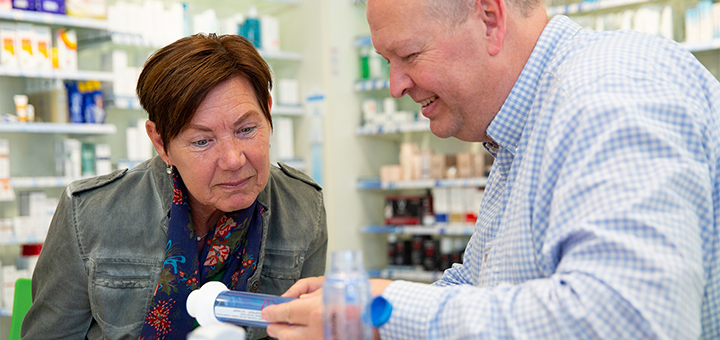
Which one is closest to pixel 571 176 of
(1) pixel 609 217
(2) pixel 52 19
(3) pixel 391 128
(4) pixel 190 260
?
(1) pixel 609 217

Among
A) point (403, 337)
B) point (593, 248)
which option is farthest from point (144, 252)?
point (593, 248)

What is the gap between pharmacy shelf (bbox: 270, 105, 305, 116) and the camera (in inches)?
194

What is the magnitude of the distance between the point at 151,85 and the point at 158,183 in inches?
12.3

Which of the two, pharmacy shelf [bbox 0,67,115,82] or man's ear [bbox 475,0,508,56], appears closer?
man's ear [bbox 475,0,508,56]

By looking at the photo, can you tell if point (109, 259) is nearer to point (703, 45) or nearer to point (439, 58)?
point (439, 58)

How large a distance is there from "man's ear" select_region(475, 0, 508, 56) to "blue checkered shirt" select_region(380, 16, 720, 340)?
5.1 inches

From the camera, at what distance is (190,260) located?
5.30 feet

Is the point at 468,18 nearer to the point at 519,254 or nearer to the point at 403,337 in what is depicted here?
the point at 519,254

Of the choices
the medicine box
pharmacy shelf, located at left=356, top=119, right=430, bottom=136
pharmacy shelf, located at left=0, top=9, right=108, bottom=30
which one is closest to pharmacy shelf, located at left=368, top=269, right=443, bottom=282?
pharmacy shelf, located at left=356, top=119, right=430, bottom=136

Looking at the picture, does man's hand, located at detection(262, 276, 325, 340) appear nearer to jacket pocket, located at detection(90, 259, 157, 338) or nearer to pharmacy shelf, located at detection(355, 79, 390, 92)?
jacket pocket, located at detection(90, 259, 157, 338)

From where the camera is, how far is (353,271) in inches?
31.0

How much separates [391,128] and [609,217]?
4.13 metres

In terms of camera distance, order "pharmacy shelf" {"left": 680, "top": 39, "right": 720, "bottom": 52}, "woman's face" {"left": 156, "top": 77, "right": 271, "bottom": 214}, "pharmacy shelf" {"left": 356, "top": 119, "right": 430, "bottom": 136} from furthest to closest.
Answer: "pharmacy shelf" {"left": 356, "top": 119, "right": 430, "bottom": 136} < "pharmacy shelf" {"left": 680, "top": 39, "right": 720, "bottom": 52} < "woman's face" {"left": 156, "top": 77, "right": 271, "bottom": 214}

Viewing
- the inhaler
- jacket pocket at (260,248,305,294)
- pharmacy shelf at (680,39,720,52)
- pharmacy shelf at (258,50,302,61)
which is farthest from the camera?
pharmacy shelf at (258,50,302,61)
